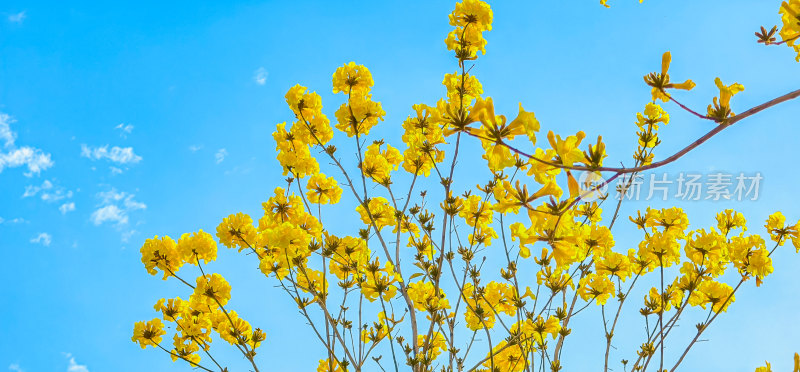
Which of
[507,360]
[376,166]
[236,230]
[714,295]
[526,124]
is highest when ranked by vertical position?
[376,166]

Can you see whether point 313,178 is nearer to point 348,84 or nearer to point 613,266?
point 348,84

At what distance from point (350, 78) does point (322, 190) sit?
945mm

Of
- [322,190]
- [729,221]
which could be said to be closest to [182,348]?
[322,190]

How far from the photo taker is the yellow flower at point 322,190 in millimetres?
4004

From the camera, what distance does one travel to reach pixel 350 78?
361 centimetres

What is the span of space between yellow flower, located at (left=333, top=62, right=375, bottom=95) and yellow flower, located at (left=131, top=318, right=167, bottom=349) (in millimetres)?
2081

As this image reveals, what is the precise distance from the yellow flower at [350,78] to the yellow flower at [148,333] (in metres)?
2.08

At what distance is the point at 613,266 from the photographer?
368 centimetres

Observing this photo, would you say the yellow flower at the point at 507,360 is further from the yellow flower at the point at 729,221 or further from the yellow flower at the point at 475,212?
the yellow flower at the point at 729,221

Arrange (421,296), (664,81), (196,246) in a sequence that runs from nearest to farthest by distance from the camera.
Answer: (664,81)
(196,246)
(421,296)

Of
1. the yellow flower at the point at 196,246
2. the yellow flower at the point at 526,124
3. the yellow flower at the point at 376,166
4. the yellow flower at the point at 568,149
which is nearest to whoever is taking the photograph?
the yellow flower at the point at 568,149

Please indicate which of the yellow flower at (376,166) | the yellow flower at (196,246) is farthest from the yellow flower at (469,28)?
the yellow flower at (196,246)

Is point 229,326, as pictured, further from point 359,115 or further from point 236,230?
point 359,115

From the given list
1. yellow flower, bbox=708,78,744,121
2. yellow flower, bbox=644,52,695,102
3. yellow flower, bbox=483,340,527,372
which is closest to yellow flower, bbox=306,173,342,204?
yellow flower, bbox=483,340,527,372
